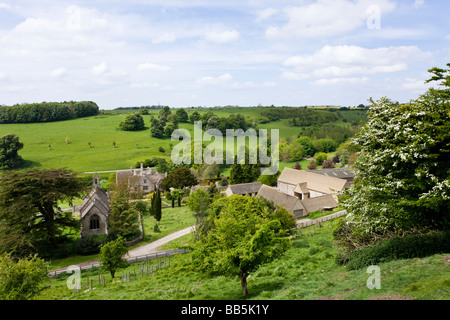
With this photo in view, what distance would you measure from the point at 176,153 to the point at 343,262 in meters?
91.6

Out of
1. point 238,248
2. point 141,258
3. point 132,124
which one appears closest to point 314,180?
point 141,258

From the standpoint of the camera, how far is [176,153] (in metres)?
107

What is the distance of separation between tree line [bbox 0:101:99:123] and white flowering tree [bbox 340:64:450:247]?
491 feet

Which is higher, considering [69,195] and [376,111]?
[376,111]

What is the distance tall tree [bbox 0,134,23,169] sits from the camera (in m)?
92.8

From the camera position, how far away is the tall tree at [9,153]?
92825mm

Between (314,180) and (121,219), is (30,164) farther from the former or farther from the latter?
(314,180)

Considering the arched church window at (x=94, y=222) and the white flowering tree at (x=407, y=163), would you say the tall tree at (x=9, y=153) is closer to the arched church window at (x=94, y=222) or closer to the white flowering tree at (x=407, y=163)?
the arched church window at (x=94, y=222)

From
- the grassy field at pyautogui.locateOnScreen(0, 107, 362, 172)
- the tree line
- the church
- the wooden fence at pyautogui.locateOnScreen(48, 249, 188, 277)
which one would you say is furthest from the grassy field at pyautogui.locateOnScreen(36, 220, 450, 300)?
the tree line

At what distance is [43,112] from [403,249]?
154279 millimetres

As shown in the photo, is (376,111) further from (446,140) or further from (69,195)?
(69,195)

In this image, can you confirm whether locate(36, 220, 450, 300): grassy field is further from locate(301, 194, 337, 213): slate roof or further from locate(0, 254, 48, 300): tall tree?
locate(301, 194, 337, 213): slate roof

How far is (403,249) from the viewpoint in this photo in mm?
17484
